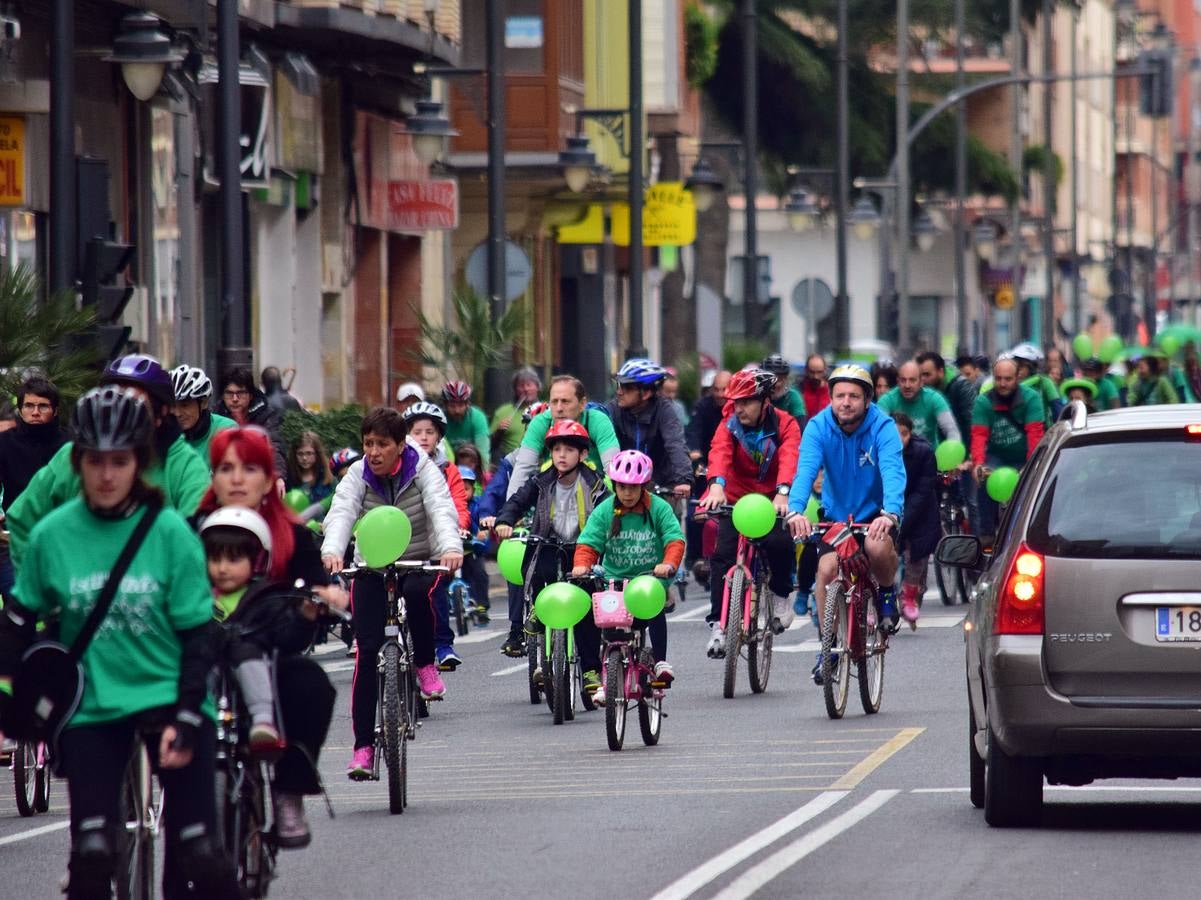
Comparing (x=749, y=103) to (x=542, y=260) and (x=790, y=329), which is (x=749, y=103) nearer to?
(x=542, y=260)

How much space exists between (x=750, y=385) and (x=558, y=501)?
81.0 inches

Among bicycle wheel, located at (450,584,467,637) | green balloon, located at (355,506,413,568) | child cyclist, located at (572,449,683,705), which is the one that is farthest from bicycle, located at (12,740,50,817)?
bicycle wheel, located at (450,584,467,637)

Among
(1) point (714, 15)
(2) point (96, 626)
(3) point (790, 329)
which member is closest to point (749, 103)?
(1) point (714, 15)

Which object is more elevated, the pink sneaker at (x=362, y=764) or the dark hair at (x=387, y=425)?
the dark hair at (x=387, y=425)

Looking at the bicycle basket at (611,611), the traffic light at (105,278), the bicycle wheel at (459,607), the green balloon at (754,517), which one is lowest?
the bicycle wheel at (459,607)

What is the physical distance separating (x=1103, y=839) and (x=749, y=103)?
31.0 metres

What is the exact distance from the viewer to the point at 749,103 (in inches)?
1623

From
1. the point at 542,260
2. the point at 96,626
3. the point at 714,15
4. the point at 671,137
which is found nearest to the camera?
the point at 96,626

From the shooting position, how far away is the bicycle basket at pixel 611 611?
14.5 meters

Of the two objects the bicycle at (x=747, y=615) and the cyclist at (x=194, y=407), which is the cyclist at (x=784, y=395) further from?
the cyclist at (x=194, y=407)

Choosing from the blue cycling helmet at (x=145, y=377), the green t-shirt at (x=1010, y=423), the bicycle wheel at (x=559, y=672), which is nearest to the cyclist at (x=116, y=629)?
the blue cycling helmet at (x=145, y=377)

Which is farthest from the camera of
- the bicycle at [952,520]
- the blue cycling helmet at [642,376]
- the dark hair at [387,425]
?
the bicycle at [952,520]

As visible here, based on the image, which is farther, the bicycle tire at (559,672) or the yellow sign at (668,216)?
the yellow sign at (668,216)

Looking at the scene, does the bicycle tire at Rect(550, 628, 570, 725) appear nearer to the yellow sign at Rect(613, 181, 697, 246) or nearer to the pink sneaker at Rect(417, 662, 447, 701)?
the pink sneaker at Rect(417, 662, 447, 701)
